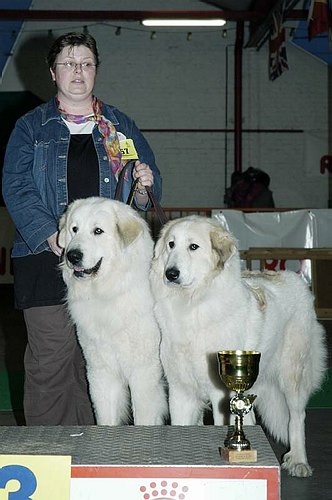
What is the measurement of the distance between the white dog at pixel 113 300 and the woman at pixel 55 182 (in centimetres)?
19

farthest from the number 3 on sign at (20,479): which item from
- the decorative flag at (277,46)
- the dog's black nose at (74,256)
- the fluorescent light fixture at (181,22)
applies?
the fluorescent light fixture at (181,22)

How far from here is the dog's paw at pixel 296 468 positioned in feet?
12.3

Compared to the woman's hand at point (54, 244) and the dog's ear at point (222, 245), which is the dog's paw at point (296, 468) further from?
the woman's hand at point (54, 244)

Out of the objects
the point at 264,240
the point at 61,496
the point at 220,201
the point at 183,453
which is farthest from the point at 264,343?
the point at 220,201

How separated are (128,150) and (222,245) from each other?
65cm

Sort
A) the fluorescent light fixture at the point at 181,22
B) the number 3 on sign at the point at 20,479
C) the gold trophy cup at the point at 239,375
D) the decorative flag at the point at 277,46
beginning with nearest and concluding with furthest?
1. the number 3 on sign at the point at 20,479
2. the gold trophy cup at the point at 239,375
3. the decorative flag at the point at 277,46
4. the fluorescent light fixture at the point at 181,22

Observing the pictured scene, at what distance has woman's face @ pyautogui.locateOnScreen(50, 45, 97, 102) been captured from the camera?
11.7 ft

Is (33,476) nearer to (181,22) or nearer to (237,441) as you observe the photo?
(237,441)

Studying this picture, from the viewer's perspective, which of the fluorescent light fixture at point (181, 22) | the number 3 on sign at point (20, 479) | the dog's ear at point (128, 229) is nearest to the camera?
the number 3 on sign at point (20, 479)

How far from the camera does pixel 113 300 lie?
3490 mm

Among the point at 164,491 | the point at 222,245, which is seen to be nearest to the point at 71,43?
the point at 222,245

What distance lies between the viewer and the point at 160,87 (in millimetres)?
16875

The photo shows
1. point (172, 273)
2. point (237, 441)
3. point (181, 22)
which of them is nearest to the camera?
point (237, 441)

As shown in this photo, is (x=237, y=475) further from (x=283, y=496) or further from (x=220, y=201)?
(x=220, y=201)
